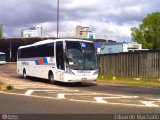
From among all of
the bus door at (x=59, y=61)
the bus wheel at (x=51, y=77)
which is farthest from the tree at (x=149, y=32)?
the bus door at (x=59, y=61)

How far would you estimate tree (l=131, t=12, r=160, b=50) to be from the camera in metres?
100

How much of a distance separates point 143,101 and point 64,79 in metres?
9.98

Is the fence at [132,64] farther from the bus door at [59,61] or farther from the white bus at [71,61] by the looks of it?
the bus door at [59,61]

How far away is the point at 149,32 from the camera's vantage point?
338 ft

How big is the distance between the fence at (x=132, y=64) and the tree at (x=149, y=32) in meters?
62.9

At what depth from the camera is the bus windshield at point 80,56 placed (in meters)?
25.9

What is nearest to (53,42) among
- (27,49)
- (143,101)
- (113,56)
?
(27,49)

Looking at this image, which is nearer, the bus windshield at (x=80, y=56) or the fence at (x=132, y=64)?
the bus windshield at (x=80, y=56)

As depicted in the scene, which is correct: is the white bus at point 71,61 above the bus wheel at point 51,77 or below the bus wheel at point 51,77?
above

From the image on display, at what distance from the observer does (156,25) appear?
103 m

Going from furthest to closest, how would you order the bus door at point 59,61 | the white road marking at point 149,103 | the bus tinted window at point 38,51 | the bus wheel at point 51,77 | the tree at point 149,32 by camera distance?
the tree at point 149,32
the bus tinted window at point 38,51
the bus wheel at point 51,77
the bus door at point 59,61
the white road marking at point 149,103

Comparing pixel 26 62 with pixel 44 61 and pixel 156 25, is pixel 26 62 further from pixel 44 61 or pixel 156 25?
pixel 156 25

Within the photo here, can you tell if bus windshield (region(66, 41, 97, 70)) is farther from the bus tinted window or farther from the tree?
the tree

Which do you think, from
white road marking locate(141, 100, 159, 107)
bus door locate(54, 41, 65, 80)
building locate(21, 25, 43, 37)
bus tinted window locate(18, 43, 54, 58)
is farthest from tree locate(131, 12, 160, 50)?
white road marking locate(141, 100, 159, 107)
